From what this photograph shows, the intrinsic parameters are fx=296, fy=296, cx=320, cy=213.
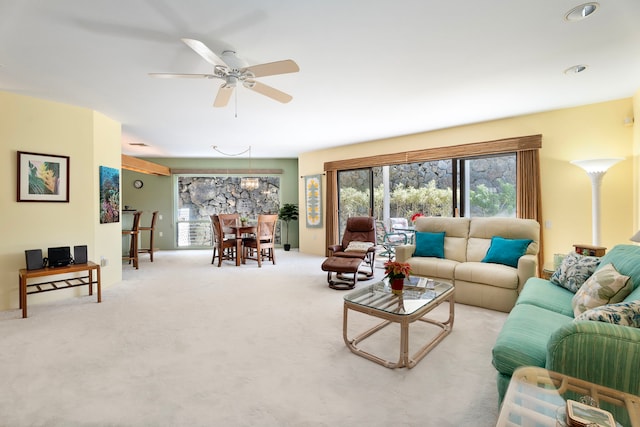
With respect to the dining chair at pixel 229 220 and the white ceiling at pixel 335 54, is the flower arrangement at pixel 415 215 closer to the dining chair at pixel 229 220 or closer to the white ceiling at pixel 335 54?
the white ceiling at pixel 335 54

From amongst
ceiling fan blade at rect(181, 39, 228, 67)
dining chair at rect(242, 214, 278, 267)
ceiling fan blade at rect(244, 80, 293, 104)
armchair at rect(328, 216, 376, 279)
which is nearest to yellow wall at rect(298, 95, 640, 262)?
armchair at rect(328, 216, 376, 279)

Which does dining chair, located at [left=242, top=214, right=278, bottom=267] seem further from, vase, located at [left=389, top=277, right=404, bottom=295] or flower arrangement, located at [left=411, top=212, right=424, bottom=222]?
vase, located at [left=389, top=277, right=404, bottom=295]

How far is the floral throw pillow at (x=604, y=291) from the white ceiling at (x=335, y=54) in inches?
69.9

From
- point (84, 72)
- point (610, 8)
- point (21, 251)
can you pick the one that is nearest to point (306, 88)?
point (84, 72)

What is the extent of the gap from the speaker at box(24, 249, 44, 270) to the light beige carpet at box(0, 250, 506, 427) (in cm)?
51

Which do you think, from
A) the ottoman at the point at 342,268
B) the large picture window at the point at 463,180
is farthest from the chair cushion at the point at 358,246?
the large picture window at the point at 463,180

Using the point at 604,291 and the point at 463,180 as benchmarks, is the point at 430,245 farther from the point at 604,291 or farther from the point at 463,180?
the point at 604,291

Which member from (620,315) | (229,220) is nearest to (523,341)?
(620,315)

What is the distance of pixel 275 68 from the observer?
2262 millimetres

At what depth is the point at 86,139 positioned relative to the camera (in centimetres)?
405

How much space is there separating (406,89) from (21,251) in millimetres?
4934

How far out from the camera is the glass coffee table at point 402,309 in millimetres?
2176

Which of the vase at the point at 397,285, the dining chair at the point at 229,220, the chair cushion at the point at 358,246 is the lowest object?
the vase at the point at 397,285

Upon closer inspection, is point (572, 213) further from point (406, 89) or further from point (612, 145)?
point (406, 89)
